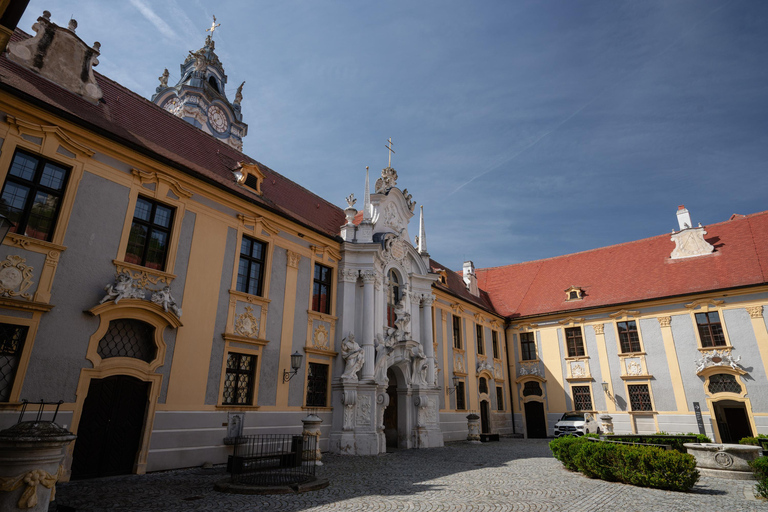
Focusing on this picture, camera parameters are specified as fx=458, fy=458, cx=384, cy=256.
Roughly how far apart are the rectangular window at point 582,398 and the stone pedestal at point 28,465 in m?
26.2

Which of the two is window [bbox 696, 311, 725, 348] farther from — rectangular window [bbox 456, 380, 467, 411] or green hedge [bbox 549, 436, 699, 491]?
green hedge [bbox 549, 436, 699, 491]

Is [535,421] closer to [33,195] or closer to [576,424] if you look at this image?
[576,424]

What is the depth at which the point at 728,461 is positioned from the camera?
449 inches

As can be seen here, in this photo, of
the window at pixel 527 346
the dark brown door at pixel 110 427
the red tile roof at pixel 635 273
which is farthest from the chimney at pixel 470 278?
the dark brown door at pixel 110 427

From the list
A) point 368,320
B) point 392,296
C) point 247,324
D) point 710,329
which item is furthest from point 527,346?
point 247,324

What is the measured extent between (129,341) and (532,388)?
23838mm

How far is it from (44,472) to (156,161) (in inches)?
352

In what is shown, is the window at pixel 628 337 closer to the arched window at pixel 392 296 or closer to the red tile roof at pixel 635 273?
the red tile roof at pixel 635 273

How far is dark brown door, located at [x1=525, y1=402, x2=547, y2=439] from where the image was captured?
27.5 meters

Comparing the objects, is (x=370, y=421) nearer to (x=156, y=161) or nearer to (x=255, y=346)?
(x=255, y=346)

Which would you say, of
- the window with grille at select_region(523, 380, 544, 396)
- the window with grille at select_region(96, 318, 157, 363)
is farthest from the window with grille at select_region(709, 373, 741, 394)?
the window with grille at select_region(96, 318, 157, 363)

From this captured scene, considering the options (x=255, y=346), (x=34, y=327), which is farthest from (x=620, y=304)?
(x=34, y=327)

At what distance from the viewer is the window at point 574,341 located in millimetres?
27266

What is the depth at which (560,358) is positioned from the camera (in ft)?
90.9
